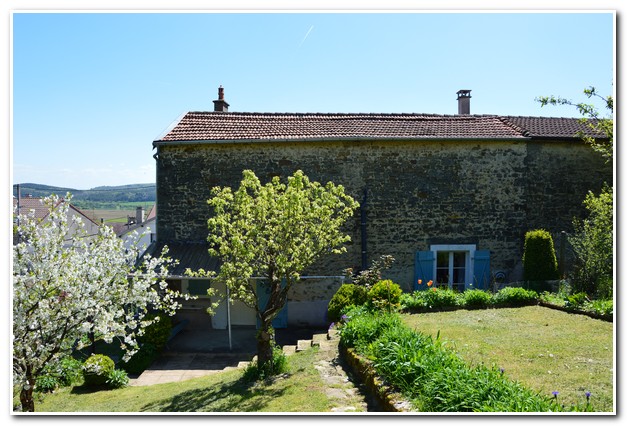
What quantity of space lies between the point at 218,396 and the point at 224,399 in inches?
10.3

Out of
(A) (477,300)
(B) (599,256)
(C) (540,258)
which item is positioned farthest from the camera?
(C) (540,258)

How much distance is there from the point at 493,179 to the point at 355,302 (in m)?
5.76

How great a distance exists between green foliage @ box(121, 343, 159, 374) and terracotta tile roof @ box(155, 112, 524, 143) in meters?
5.42

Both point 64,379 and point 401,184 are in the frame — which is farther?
point 401,184

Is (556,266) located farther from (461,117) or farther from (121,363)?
(121,363)

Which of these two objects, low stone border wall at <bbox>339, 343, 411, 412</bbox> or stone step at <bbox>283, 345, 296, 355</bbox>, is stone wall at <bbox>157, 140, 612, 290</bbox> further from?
low stone border wall at <bbox>339, 343, 411, 412</bbox>

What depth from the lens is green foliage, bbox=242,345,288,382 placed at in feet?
24.2

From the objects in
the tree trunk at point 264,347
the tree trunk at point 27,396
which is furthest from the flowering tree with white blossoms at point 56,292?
the tree trunk at point 264,347

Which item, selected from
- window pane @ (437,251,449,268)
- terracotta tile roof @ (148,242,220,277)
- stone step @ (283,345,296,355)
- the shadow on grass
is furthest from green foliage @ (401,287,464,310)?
terracotta tile roof @ (148,242,220,277)

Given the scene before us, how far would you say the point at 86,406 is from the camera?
24.4 feet

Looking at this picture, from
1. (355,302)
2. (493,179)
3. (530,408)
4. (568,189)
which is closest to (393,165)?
(493,179)

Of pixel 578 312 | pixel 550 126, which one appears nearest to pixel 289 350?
pixel 578 312

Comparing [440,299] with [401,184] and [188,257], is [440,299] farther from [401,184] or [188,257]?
[188,257]

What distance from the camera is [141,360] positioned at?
9.82 metres
